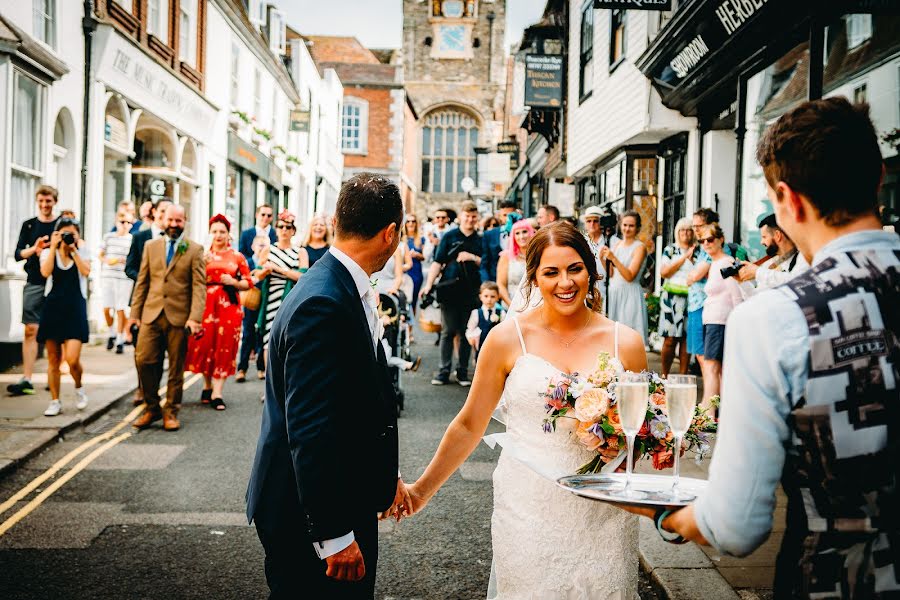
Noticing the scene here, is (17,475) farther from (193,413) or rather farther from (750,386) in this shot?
(750,386)

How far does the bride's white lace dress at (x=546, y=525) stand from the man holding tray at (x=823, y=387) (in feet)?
3.97

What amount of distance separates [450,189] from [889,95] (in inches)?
2279

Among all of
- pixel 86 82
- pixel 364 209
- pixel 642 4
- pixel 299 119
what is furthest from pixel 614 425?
pixel 299 119

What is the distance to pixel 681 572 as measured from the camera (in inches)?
164

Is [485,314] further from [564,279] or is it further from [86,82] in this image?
[86,82]

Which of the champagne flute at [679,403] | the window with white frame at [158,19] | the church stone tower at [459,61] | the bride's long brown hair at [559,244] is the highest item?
the church stone tower at [459,61]

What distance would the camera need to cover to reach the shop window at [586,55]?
1673cm

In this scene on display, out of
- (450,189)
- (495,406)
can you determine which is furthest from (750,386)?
(450,189)

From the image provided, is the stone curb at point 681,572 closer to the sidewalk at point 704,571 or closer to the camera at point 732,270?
the sidewalk at point 704,571

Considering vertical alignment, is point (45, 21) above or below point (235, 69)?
below

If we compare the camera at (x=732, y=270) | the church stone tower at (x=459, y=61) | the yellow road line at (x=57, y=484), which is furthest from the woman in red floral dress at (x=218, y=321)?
the church stone tower at (x=459, y=61)

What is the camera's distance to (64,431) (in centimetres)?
743

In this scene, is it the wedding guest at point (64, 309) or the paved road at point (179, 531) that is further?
the wedding guest at point (64, 309)

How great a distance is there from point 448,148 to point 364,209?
61.7 m
